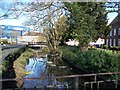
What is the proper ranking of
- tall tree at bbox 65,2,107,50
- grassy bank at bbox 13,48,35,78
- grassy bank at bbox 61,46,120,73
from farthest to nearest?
grassy bank at bbox 61,46,120,73 < grassy bank at bbox 13,48,35,78 < tall tree at bbox 65,2,107,50

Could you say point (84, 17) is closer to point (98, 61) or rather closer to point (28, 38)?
point (28, 38)

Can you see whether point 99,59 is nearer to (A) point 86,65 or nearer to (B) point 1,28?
(A) point 86,65

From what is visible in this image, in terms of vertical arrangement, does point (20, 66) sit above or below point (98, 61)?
below

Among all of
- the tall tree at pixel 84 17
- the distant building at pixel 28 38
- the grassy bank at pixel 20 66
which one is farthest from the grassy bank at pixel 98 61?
the distant building at pixel 28 38

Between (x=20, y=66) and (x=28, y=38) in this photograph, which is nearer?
(x=28, y=38)

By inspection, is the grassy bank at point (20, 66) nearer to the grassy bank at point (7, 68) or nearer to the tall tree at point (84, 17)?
the grassy bank at point (7, 68)

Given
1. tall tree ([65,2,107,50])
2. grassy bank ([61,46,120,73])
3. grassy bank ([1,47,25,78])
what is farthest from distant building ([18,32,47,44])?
grassy bank ([61,46,120,73])

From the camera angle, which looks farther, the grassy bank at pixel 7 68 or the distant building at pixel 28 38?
the grassy bank at pixel 7 68

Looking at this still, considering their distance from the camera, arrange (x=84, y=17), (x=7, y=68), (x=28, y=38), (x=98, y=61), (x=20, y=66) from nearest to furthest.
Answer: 1. (x=28, y=38)
2. (x=7, y=68)
3. (x=84, y=17)
4. (x=98, y=61)
5. (x=20, y=66)

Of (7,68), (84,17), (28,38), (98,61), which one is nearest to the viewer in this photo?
(28,38)

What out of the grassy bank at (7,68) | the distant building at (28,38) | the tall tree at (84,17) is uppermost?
the tall tree at (84,17)

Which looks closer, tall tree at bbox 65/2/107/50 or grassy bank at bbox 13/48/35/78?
tall tree at bbox 65/2/107/50

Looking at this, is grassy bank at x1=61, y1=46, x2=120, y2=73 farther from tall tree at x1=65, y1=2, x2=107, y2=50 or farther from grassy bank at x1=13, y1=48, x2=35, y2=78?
grassy bank at x1=13, y1=48, x2=35, y2=78

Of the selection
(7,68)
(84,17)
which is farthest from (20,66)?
(84,17)
